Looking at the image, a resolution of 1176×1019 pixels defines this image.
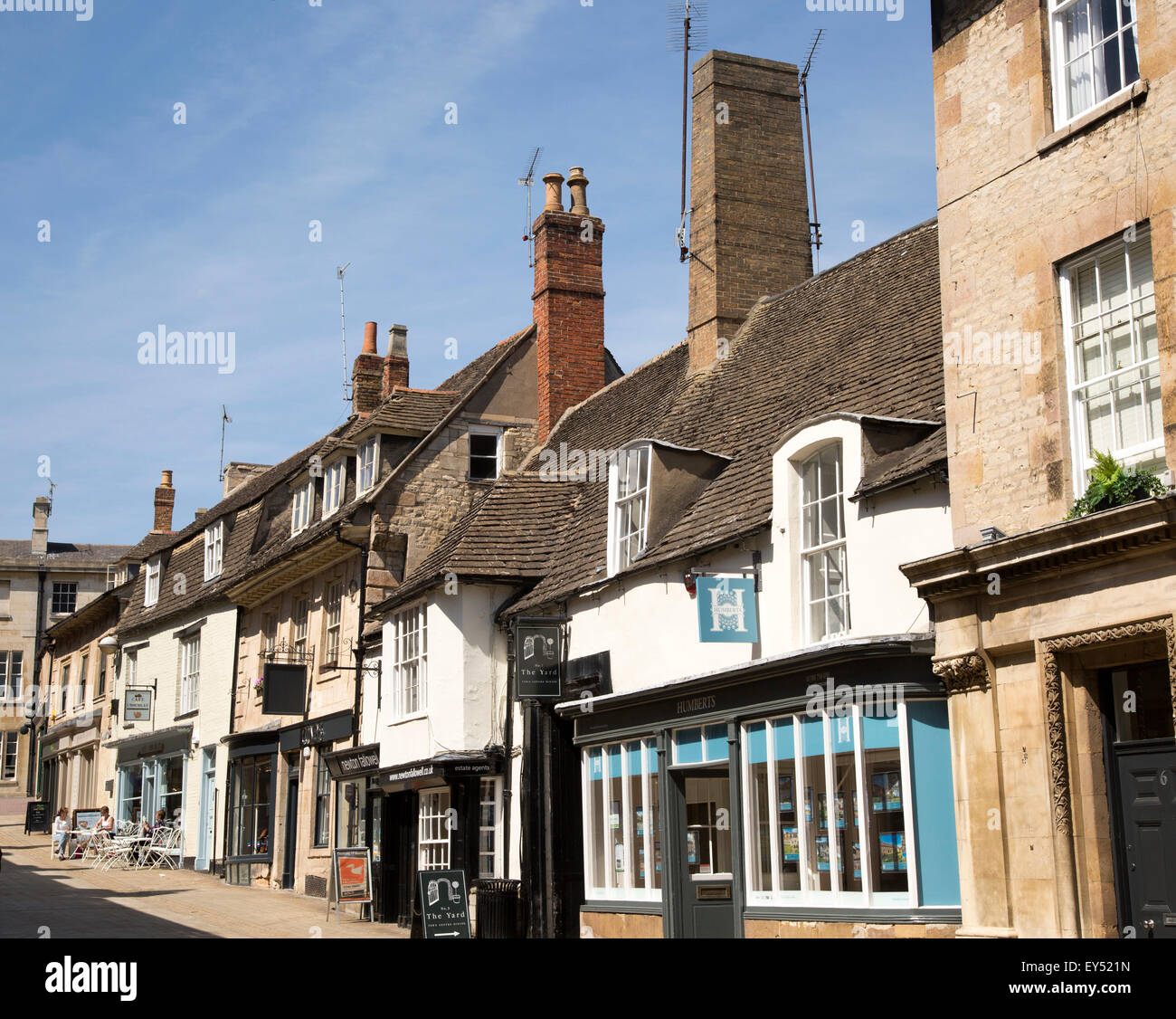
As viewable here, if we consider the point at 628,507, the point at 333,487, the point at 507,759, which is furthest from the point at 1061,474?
the point at 333,487

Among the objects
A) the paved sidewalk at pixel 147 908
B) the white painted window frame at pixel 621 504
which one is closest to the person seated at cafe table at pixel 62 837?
the paved sidewalk at pixel 147 908

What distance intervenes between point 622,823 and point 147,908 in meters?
8.80

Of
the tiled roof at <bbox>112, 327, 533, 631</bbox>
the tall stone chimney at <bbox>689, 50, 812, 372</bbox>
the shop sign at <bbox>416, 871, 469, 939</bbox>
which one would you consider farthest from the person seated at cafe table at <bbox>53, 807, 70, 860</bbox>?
the tall stone chimney at <bbox>689, 50, 812, 372</bbox>

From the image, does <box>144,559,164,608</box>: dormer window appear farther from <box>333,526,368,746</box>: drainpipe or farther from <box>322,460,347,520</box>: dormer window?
<box>333,526,368,746</box>: drainpipe

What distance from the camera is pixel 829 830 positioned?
41.1 ft

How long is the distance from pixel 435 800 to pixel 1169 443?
13880mm

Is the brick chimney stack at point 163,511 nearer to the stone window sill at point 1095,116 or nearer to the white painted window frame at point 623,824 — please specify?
the white painted window frame at point 623,824

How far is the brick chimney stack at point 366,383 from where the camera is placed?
30.5m

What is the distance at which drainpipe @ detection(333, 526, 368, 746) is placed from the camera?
23.0 metres

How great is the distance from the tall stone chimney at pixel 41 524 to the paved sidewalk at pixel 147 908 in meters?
34.4

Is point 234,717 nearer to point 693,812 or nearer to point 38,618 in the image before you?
point 693,812

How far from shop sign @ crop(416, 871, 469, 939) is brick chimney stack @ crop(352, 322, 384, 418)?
16.4 meters

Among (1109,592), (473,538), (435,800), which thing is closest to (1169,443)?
(1109,592)

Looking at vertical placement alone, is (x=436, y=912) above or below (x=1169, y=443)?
below
